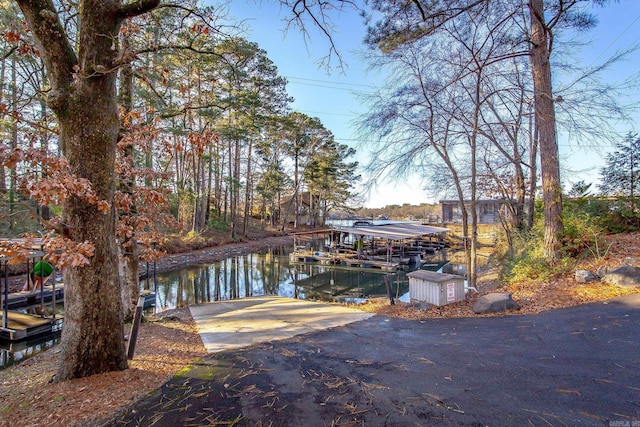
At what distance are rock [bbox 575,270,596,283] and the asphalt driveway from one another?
1.24m

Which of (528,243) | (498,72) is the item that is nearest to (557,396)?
(528,243)

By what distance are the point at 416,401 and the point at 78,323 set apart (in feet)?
10.8

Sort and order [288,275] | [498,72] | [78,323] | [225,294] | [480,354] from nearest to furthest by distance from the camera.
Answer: [78,323], [480,354], [498,72], [225,294], [288,275]

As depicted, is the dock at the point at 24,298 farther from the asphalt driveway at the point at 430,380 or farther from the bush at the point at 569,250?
the bush at the point at 569,250

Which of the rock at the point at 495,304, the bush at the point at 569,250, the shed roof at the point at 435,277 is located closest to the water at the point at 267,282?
the shed roof at the point at 435,277

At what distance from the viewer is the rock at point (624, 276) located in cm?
520

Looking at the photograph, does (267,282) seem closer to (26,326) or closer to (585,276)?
(26,326)

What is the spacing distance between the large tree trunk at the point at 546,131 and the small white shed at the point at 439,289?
2.27 meters

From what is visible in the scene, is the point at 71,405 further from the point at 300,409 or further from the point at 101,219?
the point at 300,409

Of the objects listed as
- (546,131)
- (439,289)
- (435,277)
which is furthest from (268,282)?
(546,131)

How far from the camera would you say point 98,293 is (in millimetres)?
3115

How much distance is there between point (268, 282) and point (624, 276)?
11.8 meters

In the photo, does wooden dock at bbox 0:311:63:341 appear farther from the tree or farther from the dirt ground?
the tree

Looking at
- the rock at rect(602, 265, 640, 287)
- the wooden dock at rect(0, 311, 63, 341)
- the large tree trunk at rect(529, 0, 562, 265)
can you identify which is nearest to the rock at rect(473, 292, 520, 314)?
the rock at rect(602, 265, 640, 287)
